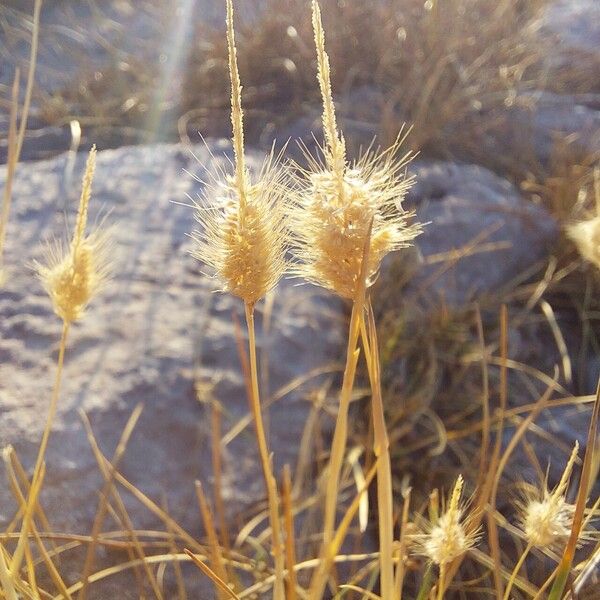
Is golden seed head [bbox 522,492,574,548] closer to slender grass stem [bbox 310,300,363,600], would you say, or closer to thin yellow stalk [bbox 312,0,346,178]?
slender grass stem [bbox 310,300,363,600]

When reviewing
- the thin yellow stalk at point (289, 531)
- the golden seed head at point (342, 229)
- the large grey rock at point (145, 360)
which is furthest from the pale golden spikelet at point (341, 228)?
the large grey rock at point (145, 360)

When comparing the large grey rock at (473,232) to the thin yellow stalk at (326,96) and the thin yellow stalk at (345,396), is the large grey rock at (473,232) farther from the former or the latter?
the thin yellow stalk at (326,96)

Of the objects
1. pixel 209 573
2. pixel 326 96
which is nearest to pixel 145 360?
pixel 209 573

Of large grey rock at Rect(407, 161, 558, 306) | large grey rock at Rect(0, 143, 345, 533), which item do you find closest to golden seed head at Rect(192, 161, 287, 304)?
large grey rock at Rect(0, 143, 345, 533)

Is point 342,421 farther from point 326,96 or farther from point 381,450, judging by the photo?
point 326,96

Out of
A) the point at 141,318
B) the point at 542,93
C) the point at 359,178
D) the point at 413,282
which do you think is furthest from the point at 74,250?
the point at 542,93

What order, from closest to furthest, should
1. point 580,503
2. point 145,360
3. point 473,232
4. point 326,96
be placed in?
point 326,96
point 580,503
point 145,360
point 473,232

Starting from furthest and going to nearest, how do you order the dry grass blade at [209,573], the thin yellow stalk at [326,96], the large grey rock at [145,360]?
1. the large grey rock at [145,360]
2. the dry grass blade at [209,573]
3. the thin yellow stalk at [326,96]
